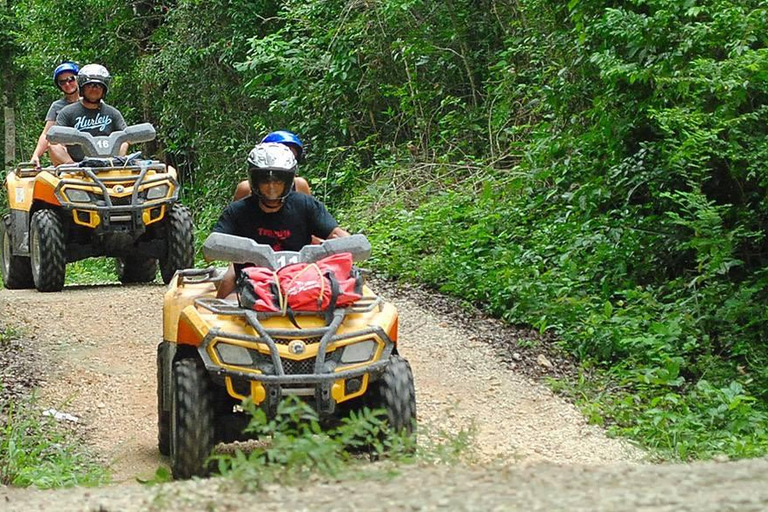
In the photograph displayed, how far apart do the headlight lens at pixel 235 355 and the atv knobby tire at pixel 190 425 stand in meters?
0.21

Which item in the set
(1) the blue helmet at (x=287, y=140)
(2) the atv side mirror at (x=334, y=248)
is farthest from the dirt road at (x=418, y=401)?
(1) the blue helmet at (x=287, y=140)

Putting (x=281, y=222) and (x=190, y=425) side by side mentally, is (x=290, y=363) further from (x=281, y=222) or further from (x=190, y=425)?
(x=281, y=222)

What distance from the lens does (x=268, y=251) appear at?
672 centimetres

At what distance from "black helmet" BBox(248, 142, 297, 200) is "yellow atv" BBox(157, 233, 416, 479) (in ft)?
1.71

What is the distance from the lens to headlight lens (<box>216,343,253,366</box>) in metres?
6.19

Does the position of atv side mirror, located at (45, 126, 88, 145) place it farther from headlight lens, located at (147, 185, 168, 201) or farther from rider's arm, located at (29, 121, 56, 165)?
headlight lens, located at (147, 185, 168, 201)

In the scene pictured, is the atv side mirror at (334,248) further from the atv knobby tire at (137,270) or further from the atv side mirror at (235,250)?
the atv knobby tire at (137,270)

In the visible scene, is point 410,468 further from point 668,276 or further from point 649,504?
point 668,276

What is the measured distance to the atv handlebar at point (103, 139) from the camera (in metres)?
12.5

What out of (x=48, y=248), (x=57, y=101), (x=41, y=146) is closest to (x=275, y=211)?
(x=48, y=248)

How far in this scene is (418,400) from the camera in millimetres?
8727

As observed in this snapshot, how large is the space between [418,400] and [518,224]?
5.23m

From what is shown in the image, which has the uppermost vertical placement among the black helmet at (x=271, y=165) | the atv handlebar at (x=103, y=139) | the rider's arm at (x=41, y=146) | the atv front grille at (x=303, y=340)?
the black helmet at (x=271, y=165)

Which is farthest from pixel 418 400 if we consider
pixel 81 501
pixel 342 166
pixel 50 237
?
pixel 342 166
